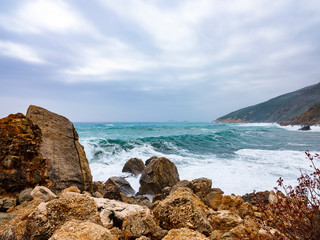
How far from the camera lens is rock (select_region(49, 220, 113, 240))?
1993 mm

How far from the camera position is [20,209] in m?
3.85

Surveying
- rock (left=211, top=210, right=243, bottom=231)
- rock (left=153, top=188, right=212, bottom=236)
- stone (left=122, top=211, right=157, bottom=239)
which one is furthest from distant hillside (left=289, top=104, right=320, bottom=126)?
stone (left=122, top=211, right=157, bottom=239)

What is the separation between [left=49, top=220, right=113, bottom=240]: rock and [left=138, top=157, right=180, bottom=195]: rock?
19.8 feet

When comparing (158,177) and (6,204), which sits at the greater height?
(6,204)

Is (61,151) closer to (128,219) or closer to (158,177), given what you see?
(158,177)

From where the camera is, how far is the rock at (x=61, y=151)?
561 cm

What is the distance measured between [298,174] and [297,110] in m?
132

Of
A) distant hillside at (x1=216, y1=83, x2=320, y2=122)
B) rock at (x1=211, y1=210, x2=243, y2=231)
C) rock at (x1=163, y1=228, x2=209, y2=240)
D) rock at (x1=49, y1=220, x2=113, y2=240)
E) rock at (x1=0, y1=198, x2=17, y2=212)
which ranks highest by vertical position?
distant hillside at (x1=216, y1=83, x2=320, y2=122)

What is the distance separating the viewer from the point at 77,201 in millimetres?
2918

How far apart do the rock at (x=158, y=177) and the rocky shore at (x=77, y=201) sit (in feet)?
0.12

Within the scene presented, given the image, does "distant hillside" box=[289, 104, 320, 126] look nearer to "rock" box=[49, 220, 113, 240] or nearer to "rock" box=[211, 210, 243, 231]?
"rock" box=[211, 210, 243, 231]

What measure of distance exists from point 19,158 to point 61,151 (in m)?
1.12

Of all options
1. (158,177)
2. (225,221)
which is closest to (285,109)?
(158,177)

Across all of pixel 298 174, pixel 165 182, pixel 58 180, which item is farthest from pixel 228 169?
pixel 58 180
